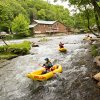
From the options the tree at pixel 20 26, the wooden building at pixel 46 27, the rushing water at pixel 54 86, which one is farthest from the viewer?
the wooden building at pixel 46 27

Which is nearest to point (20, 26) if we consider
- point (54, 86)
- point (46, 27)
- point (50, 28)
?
point (46, 27)

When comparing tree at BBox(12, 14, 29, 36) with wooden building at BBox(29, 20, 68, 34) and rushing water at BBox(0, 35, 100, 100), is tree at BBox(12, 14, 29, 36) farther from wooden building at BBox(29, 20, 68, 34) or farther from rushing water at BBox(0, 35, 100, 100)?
rushing water at BBox(0, 35, 100, 100)

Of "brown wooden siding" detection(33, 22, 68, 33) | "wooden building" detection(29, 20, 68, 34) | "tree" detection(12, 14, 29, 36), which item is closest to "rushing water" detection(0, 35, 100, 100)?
"tree" detection(12, 14, 29, 36)

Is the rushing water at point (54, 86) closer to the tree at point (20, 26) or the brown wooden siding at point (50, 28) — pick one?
the tree at point (20, 26)

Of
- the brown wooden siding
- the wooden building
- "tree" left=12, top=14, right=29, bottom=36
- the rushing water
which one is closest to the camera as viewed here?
the rushing water

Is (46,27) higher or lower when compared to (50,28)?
higher

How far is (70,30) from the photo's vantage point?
79562 mm

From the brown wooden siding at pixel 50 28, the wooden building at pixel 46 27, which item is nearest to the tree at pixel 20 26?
the wooden building at pixel 46 27

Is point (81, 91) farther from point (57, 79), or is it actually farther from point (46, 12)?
point (46, 12)

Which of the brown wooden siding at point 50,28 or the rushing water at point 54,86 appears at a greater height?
the rushing water at point 54,86

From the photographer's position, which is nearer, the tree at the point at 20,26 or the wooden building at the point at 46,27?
the tree at the point at 20,26

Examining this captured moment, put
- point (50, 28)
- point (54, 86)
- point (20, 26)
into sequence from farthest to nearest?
point (50, 28) → point (20, 26) → point (54, 86)

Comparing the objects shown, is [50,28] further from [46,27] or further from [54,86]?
[54,86]

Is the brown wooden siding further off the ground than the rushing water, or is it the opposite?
the rushing water
